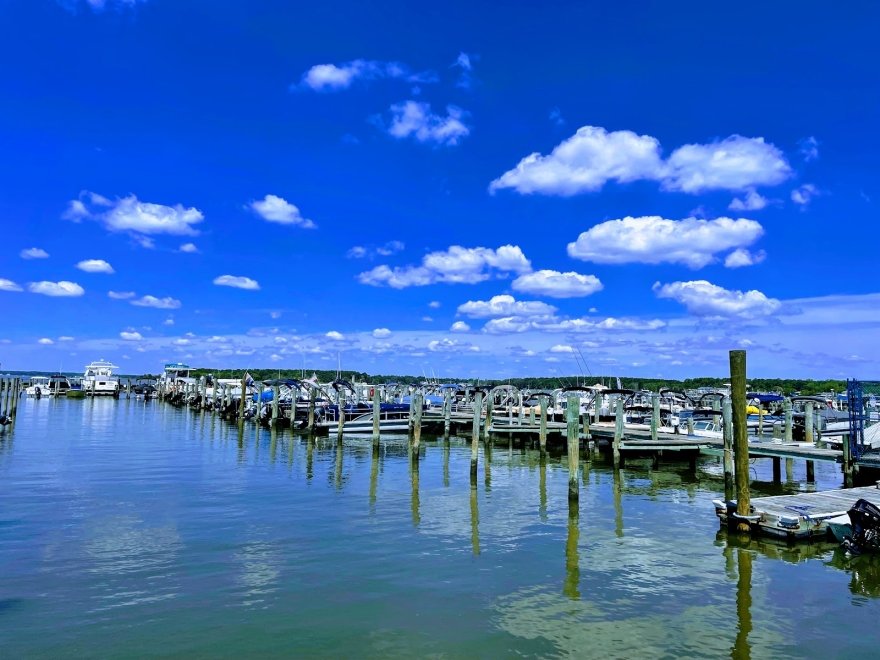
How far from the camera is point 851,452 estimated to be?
81.6 ft

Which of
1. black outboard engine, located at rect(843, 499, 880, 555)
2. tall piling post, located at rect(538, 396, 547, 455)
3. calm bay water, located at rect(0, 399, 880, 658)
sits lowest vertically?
calm bay water, located at rect(0, 399, 880, 658)

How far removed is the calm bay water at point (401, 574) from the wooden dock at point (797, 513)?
0.43 m

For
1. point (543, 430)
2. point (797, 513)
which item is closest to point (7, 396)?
point (543, 430)

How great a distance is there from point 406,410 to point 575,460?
39.6 m

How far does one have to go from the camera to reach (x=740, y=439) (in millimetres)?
19453

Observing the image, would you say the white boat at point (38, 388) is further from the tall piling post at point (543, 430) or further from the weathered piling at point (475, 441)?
the weathered piling at point (475, 441)

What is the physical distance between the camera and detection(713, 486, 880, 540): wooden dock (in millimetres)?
18422

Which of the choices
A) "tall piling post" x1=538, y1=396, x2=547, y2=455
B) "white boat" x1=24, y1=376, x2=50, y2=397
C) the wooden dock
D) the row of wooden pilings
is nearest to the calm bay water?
the wooden dock

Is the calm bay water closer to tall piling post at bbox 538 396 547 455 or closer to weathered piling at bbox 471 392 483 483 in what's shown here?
weathered piling at bbox 471 392 483 483

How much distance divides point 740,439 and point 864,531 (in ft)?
12.6

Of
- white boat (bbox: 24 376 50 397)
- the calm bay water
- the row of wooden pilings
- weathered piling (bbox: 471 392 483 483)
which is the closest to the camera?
the calm bay water

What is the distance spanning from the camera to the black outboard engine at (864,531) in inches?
681

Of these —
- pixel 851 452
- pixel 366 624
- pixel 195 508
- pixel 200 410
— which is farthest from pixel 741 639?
pixel 200 410

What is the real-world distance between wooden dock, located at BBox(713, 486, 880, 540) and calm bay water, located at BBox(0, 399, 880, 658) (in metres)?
0.43
